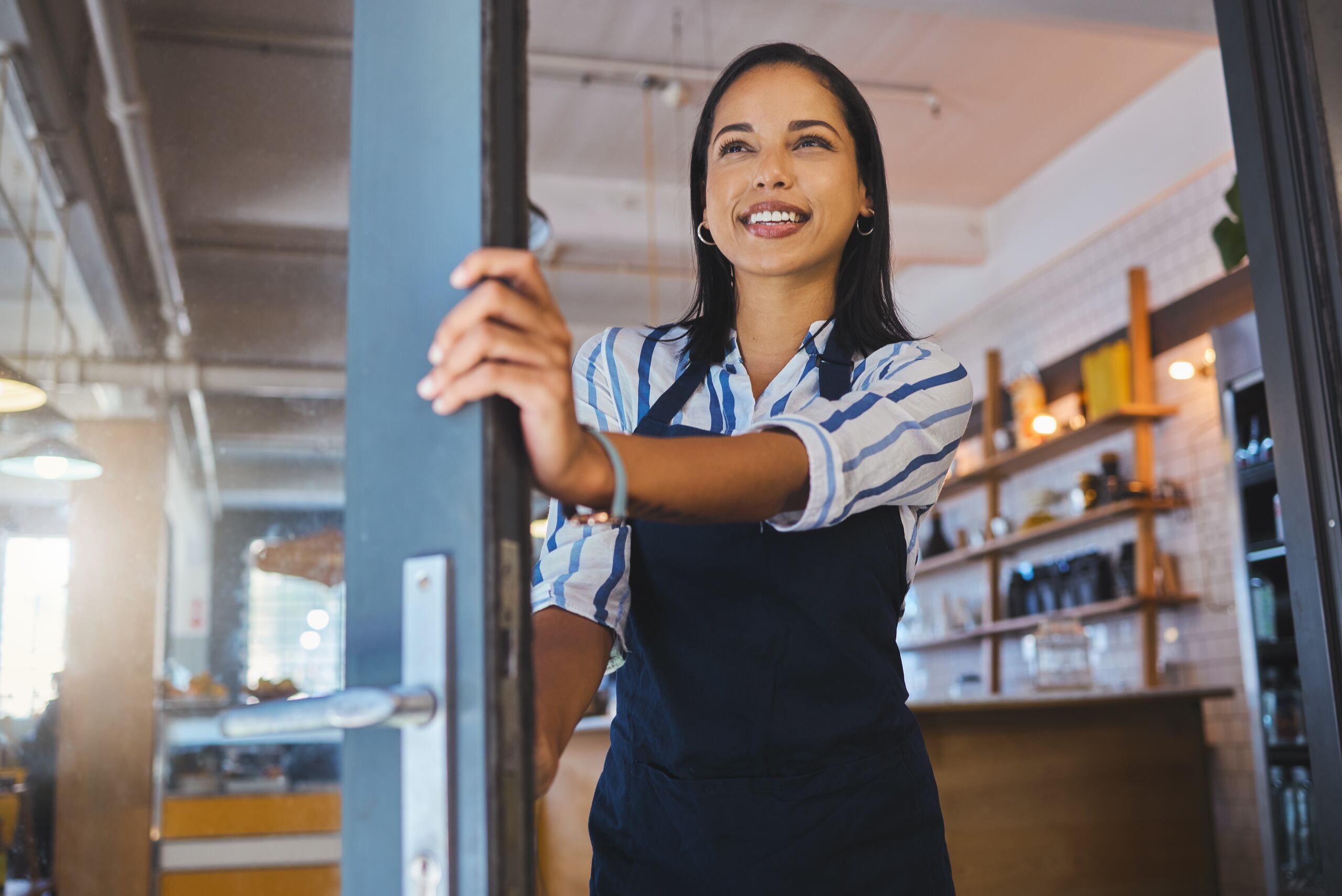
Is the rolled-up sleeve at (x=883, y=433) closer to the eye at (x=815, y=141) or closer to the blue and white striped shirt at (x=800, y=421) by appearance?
the blue and white striped shirt at (x=800, y=421)

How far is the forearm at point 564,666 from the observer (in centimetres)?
Result: 104

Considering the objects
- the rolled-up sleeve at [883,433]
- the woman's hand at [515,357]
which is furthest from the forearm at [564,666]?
the woman's hand at [515,357]

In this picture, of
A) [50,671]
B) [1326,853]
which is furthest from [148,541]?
[1326,853]

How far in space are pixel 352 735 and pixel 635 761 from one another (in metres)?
0.48

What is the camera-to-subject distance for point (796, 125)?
132cm

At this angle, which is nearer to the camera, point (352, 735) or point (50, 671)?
point (352, 735)

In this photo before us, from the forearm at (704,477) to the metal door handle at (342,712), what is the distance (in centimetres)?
16

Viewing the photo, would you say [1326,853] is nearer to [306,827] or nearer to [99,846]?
[306,827]

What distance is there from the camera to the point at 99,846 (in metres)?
1.02

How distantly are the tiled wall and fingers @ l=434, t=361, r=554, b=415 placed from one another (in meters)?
4.43

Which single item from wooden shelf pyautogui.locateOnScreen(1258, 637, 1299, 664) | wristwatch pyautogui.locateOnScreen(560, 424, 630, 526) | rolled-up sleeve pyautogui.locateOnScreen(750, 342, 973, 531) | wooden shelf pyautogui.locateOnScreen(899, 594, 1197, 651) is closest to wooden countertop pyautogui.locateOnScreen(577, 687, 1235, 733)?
wooden shelf pyautogui.locateOnScreen(1258, 637, 1299, 664)

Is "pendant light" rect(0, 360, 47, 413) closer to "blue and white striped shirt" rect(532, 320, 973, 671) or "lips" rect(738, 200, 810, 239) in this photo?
"blue and white striped shirt" rect(532, 320, 973, 671)

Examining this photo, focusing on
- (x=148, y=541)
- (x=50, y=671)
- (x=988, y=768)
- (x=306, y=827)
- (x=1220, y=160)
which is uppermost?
(x=1220, y=160)

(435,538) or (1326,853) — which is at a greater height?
(435,538)
